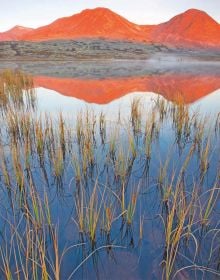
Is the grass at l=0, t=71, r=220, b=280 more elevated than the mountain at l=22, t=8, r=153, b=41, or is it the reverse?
the mountain at l=22, t=8, r=153, b=41

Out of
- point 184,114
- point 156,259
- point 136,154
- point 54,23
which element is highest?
point 54,23

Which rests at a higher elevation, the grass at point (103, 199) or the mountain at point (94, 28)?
the mountain at point (94, 28)

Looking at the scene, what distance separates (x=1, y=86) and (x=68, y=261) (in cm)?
921

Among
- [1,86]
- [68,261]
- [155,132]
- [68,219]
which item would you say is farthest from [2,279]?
[1,86]

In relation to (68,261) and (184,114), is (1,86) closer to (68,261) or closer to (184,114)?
(184,114)

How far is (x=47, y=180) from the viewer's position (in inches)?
202

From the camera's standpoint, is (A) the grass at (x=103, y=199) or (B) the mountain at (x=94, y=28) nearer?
(A) the grass at (x=103, y=199)

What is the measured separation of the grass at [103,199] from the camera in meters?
3.15

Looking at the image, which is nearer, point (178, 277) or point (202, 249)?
point (178, 277)

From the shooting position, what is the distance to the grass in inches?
124

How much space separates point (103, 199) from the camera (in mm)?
4281

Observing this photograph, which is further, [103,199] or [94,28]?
[94,28]

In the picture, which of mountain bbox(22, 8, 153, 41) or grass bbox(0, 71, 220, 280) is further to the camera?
mountain bbox(22, 8, 153, 41)

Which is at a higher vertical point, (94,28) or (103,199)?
(94,28)
